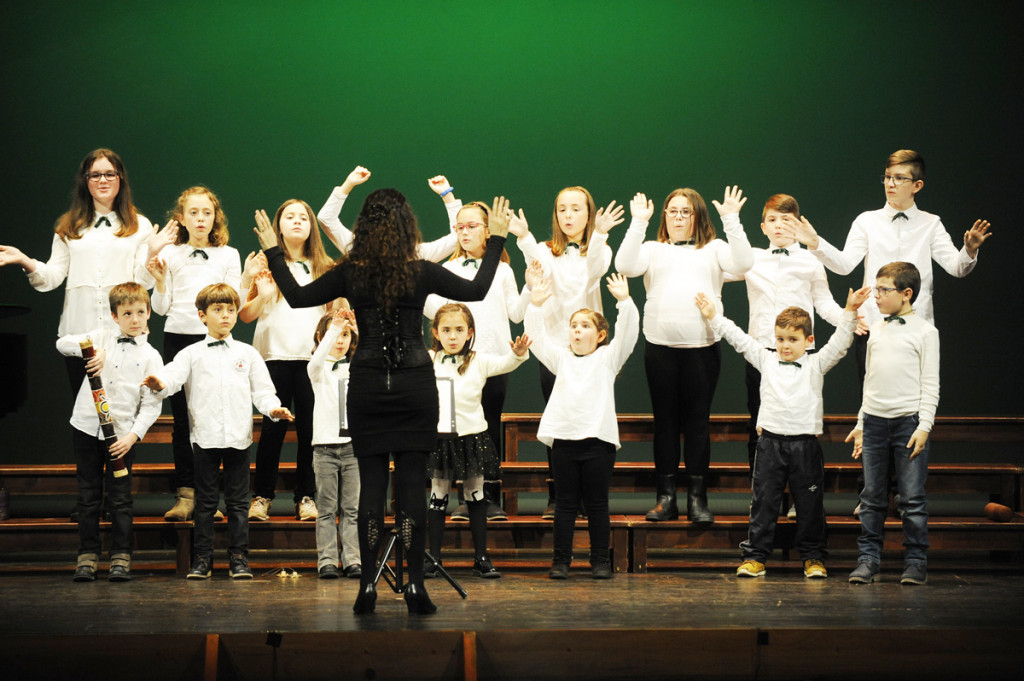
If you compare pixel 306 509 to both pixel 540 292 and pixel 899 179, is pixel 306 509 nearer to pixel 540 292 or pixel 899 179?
pixel 540 292

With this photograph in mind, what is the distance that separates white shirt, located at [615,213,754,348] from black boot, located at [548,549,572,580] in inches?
43.4

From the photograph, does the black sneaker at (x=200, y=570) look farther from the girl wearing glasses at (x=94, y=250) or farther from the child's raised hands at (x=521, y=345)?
the child's raised hands at (x=521, y=345)

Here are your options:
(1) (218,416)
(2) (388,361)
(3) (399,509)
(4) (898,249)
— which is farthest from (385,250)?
(4) (898,249)

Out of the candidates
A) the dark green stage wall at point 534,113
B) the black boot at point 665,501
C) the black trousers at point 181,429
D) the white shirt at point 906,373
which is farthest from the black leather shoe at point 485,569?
the dark green stage wall at point 534,113

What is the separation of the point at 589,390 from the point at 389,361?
3.95ft

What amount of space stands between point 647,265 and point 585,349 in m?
0.65

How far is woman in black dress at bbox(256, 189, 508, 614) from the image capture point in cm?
332

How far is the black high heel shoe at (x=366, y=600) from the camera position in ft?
11.2

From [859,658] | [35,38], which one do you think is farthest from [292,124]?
[859,658]

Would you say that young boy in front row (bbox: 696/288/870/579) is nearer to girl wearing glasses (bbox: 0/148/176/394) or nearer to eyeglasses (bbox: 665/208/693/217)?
eyeglasses (bbox: 665/208/693/217)

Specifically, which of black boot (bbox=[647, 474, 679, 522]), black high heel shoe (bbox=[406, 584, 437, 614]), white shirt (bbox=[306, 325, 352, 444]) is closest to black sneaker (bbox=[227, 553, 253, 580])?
white shirt (bbox=[306, 325, 352, 444])

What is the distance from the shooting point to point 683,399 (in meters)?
4.59

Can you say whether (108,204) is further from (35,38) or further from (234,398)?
(35,38)

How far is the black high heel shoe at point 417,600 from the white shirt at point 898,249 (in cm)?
257
